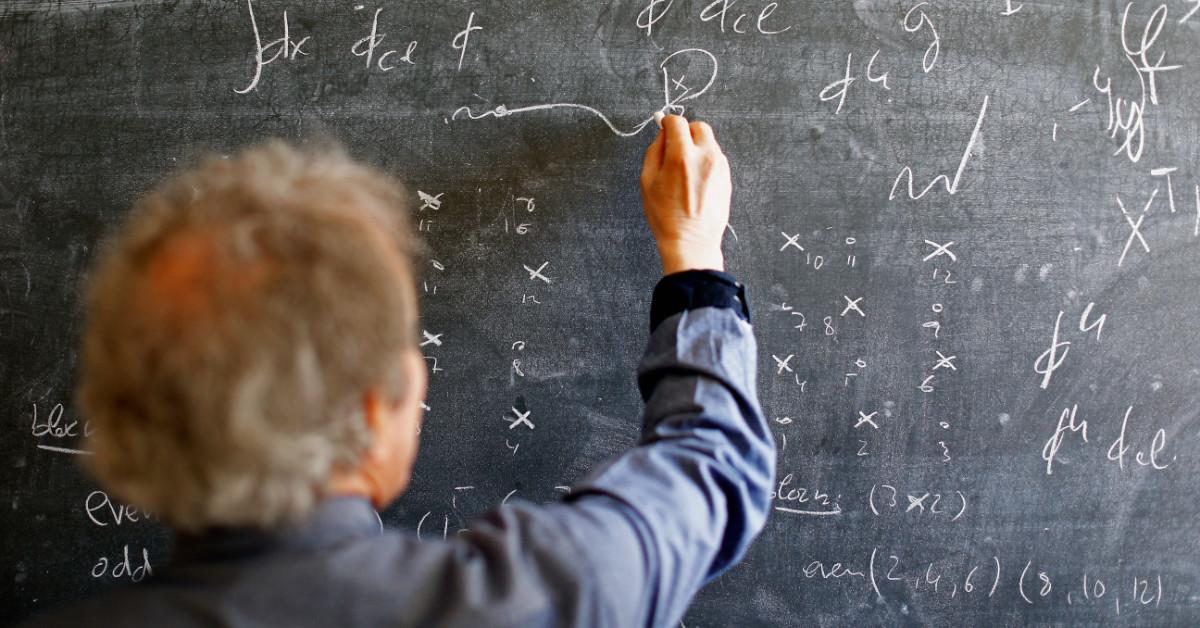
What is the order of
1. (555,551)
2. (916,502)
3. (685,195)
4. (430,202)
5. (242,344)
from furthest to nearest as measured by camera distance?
(916,502) < (430,202) < (685,195) < (555,551) < (242,344)

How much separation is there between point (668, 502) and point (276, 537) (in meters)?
0.39

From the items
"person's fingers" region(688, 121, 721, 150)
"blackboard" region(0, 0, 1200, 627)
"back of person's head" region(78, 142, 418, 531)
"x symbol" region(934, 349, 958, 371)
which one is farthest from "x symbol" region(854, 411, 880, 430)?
"back of person's head" region(78, 142, 418, 531)

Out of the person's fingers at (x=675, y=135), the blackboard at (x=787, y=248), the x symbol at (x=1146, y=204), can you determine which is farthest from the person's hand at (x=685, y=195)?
the x symbol at (x=1146, y=204)

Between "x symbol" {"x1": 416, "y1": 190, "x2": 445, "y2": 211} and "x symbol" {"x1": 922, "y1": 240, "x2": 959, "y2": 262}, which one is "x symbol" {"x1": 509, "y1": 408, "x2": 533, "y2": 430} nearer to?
"x symbol" {"x1": 416, "y1": 190, "x2": 445, "y2": 211}

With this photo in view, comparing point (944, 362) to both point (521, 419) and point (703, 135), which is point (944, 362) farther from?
point (521, 419)

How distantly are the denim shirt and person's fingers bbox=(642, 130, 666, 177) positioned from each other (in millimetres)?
358

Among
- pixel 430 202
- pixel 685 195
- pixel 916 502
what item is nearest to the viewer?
pixel 685 195

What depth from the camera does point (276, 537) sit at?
70 centimetres

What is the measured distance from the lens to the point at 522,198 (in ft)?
4.45

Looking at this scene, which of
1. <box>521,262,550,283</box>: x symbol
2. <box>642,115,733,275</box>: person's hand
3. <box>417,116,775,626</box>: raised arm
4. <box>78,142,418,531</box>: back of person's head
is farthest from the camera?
<box>521,262,550,283</box>: x symbol

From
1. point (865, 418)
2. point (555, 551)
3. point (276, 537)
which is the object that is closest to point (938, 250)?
point (865, 418)

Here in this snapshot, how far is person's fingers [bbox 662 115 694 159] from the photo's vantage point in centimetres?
125

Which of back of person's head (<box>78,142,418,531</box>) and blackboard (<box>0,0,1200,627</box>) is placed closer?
back of person's head (<box>78,142,418,531</box>)

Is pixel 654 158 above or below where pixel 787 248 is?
above
